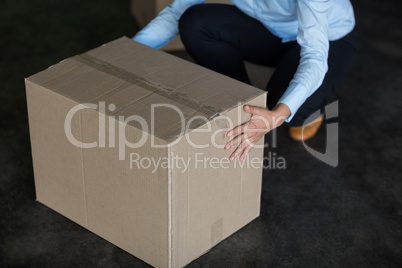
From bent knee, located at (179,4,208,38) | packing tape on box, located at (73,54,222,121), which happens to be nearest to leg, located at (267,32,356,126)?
bent knee, located at (179,4,208,38)

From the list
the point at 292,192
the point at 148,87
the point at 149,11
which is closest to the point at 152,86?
the point at 148,87

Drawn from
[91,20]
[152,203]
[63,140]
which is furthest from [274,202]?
[91,20]

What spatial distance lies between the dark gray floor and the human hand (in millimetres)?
276

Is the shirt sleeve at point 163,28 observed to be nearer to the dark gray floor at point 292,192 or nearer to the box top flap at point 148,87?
the box top flap at point 148,87

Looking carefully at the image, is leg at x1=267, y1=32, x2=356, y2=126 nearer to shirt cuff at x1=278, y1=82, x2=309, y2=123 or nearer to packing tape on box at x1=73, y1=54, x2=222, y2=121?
shirt cuff at x1=278, y1=82, x2=309, y2=123

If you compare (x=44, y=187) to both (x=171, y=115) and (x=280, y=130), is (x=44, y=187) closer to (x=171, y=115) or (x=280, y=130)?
(x=171, y=115)

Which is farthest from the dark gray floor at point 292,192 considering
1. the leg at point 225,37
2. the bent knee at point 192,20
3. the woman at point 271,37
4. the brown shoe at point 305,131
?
the bent knee at point 192,20

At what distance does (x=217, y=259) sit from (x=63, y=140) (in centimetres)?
47

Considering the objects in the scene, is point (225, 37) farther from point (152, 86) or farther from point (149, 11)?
point (149, 11)

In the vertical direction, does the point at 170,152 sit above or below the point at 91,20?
above

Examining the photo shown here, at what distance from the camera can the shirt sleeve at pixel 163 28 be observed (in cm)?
164

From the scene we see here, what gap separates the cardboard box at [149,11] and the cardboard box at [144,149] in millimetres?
719

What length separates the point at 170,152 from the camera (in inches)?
47.5

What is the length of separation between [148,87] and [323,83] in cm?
53
